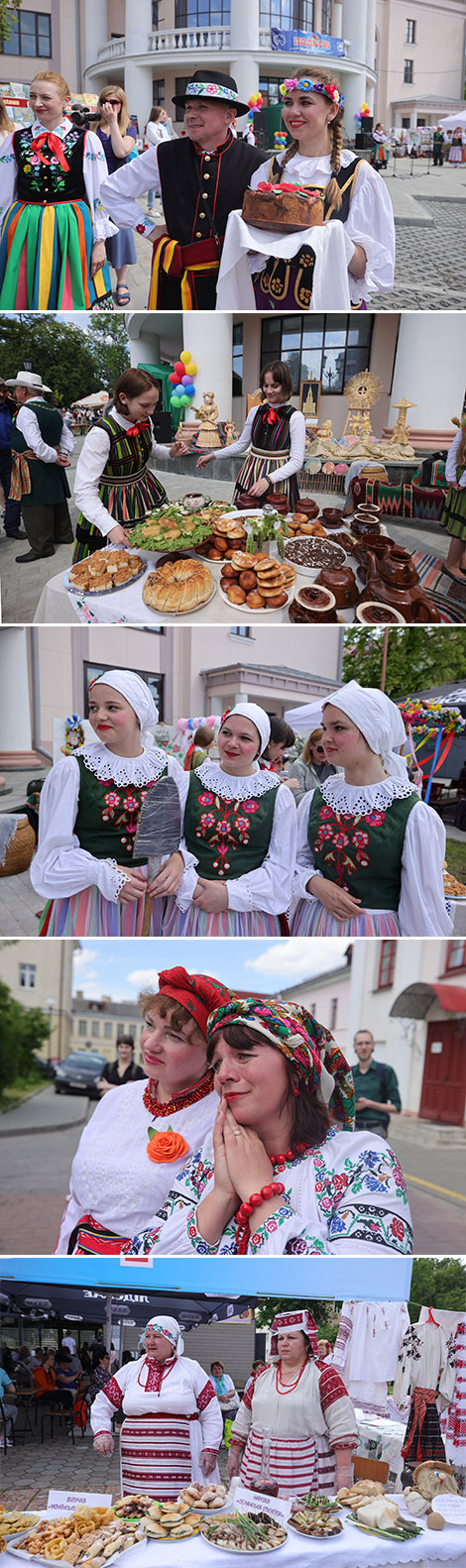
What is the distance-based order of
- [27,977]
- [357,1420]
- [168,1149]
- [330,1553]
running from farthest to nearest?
[27,977] → [168,1149] → [357,1420] → [330,1553]

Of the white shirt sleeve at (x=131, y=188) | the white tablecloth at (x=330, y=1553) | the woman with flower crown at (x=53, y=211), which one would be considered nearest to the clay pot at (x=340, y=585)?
the woman with flower crown at (x=53, y=211)

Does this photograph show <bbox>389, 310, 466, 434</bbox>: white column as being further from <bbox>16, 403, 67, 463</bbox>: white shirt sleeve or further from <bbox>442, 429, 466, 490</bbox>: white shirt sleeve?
<bbox>16, 403, 67, 463</bbox>: white shirt sleeve

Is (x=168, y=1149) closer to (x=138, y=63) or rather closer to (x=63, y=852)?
(x=63, y=852)

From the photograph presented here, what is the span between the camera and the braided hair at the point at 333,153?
335 centimetres

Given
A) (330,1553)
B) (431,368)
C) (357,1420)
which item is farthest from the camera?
(431,368)

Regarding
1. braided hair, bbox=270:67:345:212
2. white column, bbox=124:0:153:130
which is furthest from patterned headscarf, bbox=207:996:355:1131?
white column, bbox=124:0:153:130

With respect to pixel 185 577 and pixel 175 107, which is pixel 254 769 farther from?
pixel 175 107

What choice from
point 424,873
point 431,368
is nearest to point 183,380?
point 431,368

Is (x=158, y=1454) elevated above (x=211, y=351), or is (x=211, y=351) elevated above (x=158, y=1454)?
(x=211, y=351)

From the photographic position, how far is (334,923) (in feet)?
10.4

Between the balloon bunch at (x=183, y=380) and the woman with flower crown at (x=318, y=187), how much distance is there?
14.3 inches

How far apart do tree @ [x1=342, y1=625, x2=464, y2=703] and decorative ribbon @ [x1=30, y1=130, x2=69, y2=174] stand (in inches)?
75.1

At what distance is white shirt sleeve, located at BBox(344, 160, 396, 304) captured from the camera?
11.2 ft

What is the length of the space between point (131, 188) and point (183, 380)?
87cm
